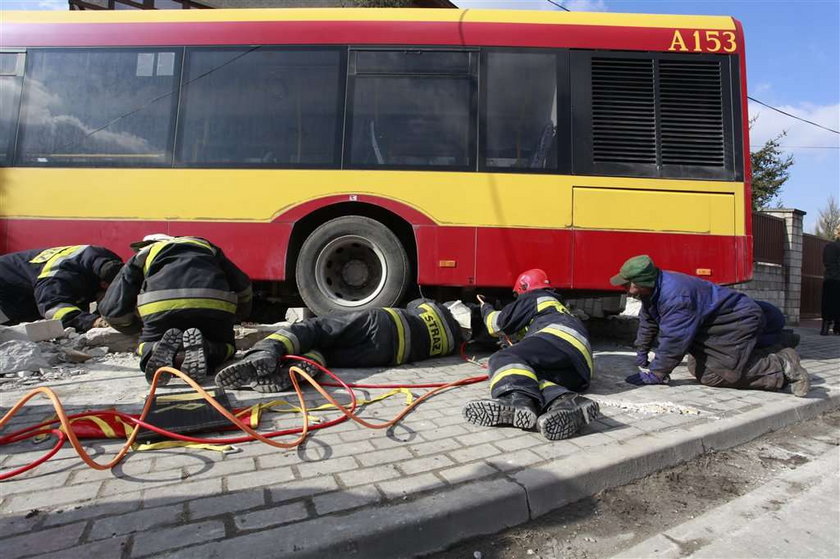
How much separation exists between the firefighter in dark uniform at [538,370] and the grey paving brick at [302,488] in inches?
38.5

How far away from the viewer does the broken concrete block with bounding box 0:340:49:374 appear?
3289 millimetres

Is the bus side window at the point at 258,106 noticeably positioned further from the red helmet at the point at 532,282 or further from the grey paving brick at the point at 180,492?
the grey paving brick at the point at 180,492

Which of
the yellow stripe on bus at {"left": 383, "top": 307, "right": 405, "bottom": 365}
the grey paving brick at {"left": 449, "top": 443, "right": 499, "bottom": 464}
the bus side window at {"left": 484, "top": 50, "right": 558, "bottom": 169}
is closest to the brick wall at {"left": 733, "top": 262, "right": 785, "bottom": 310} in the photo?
the bus side window at {"left": 484, "top": 50, "right": 558, "bottom": 169}

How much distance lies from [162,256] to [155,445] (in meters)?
1.65

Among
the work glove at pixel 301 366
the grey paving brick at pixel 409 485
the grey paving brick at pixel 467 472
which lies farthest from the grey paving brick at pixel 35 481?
the grey paving brick at pixel 467 472

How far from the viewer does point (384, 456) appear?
2.13 meters

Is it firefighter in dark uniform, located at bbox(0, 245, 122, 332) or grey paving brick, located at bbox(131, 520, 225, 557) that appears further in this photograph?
firefighter in dark uniform, located at bbox(0, 245, 122, 332)

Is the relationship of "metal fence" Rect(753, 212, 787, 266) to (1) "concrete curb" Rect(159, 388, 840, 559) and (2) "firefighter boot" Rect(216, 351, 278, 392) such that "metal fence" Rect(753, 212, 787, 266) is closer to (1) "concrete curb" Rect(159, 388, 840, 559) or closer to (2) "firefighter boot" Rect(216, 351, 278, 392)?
(1) "concrete curb" Rect(159, 388, 840, 559)

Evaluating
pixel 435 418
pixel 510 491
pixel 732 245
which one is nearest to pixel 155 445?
pixel 435 418

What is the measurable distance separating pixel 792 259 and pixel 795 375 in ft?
27.7

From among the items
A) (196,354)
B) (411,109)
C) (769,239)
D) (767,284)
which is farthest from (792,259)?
(196,354)

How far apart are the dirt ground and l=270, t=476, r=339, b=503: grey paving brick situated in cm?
51

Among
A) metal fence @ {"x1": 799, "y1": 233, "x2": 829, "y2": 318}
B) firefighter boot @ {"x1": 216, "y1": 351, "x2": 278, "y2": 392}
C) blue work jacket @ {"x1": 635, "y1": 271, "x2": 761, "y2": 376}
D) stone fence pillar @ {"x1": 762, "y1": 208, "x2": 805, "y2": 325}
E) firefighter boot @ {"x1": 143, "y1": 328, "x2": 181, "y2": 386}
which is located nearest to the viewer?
firefighter boot @ {"x1": 216, "y1": 351, "x2": 278, "y2": 392}

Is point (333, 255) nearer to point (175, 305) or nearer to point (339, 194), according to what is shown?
point (339, 194)
